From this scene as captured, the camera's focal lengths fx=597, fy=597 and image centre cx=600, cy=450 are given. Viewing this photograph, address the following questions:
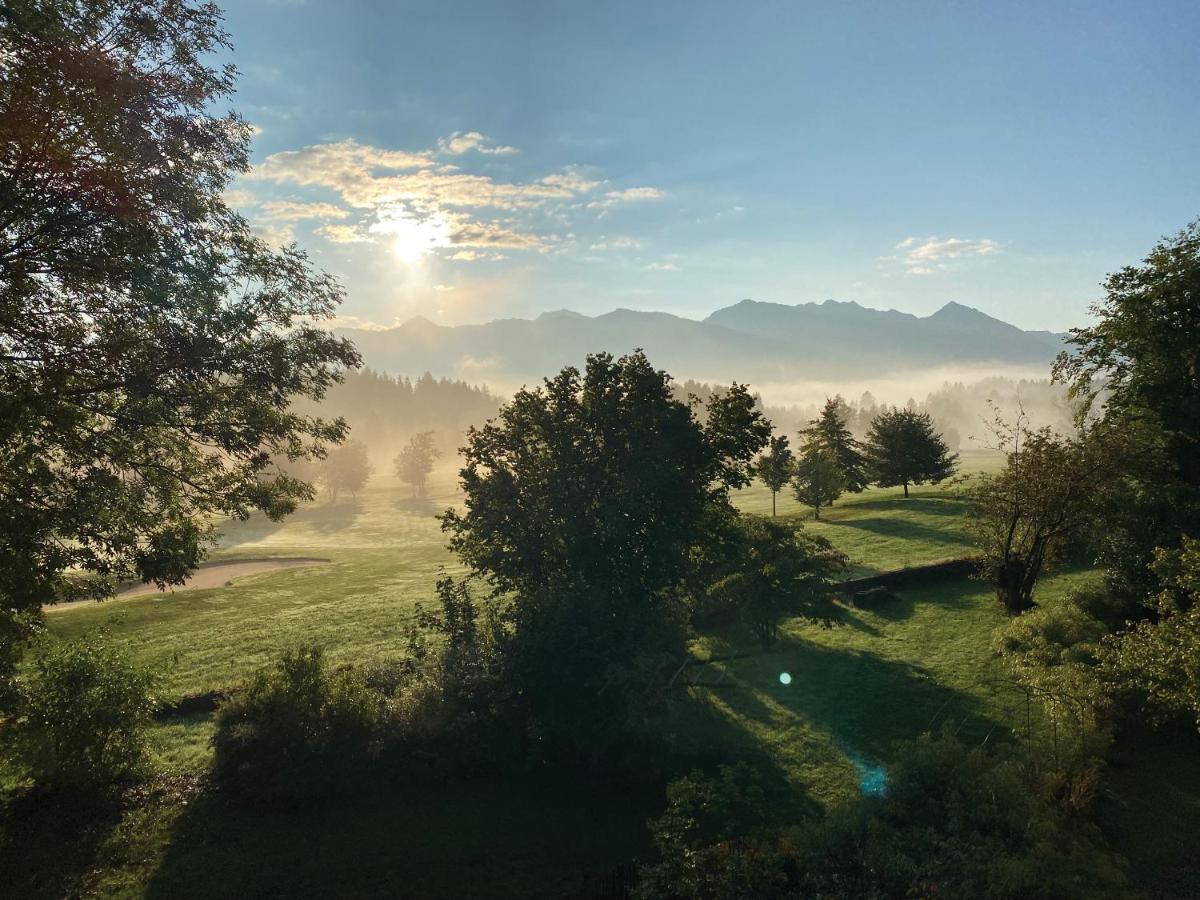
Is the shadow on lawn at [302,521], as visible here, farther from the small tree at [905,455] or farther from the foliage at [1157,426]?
the foliage at [1157,426]

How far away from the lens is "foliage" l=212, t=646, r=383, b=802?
16.0 metres

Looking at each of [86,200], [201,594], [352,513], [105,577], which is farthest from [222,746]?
[352,513]

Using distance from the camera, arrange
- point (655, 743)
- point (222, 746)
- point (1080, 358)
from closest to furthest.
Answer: point (222, 746)
point (655, 743)
point (1080, 358)

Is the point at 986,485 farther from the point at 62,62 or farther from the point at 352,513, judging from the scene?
the point at 352,513

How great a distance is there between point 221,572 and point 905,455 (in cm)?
6177

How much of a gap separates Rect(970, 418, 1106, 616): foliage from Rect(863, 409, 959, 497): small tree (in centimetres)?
→ 2872

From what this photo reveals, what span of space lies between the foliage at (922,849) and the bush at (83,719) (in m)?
14.3

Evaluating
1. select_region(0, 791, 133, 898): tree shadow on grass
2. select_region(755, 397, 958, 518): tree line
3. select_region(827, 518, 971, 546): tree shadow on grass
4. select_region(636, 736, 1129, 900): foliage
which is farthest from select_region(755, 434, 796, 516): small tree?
select_region(0, 791, 133, 898): tree shadow on grass

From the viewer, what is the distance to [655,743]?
18125mm

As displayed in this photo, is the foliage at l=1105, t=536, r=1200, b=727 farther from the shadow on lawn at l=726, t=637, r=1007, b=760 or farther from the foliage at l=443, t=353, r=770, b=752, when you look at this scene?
the foliage at l=443, t=353, r=770, b=752

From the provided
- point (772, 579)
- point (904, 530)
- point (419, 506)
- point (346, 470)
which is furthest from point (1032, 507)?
point (346, 470)

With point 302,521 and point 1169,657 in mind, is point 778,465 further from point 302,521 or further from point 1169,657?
point 302,521

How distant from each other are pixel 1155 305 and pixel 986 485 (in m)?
9.88

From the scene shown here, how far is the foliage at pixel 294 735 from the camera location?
629 inches
